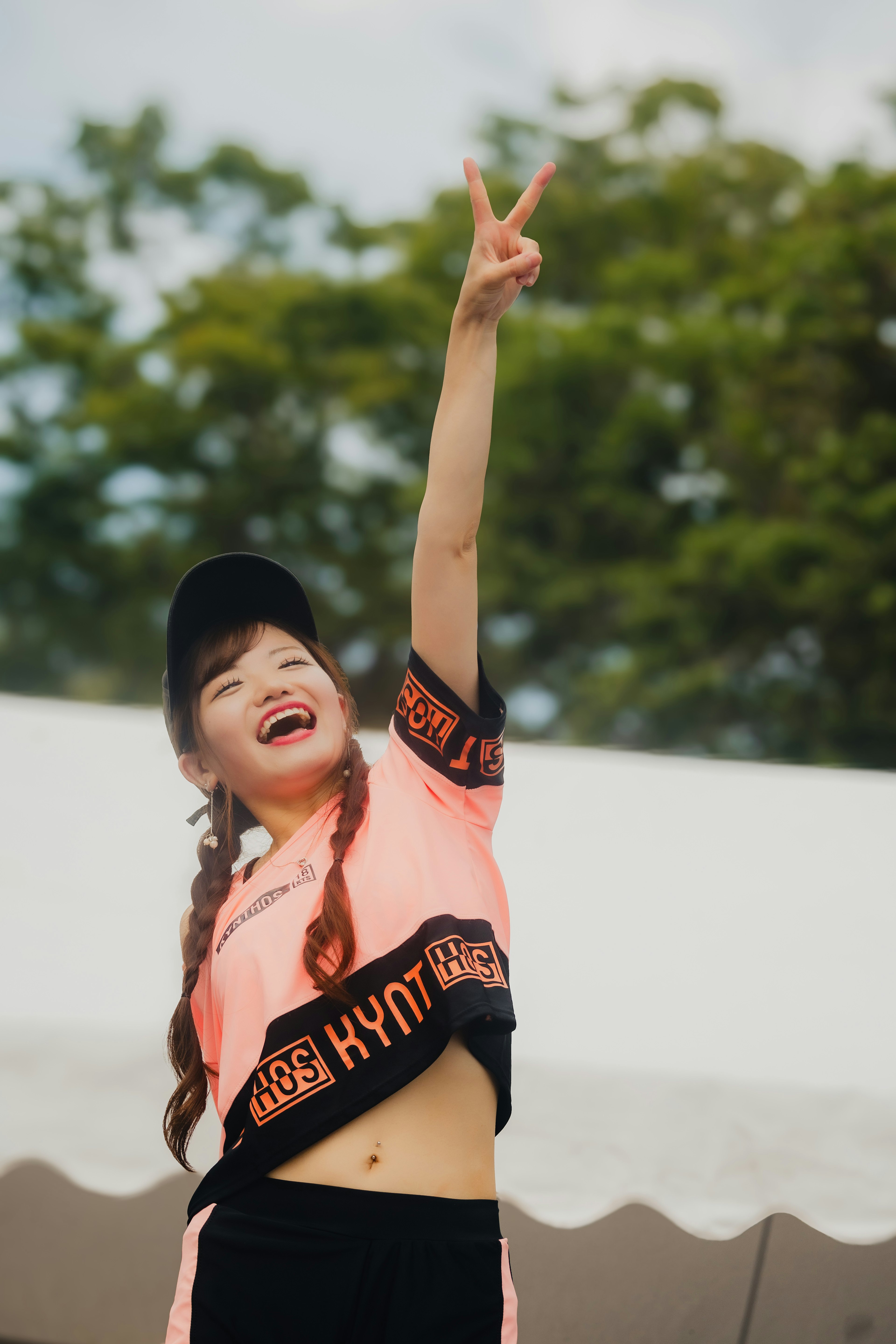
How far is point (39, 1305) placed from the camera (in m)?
Answer: 2.81

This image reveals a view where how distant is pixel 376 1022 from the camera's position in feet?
4.70

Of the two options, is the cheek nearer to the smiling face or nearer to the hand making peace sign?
the smiling face

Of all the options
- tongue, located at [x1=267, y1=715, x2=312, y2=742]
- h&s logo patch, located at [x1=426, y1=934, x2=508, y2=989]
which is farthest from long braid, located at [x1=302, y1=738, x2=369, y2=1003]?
tongue, located at [x1=267, y1=715, x2=312, y2=742]

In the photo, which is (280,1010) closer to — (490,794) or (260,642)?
(490,794)

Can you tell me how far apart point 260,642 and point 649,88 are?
14259 millimetres

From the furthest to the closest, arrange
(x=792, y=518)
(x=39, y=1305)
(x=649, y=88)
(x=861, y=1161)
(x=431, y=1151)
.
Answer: (x=649, y=88), (x=792, y=518), (x=39, y=1305), (x=861, y=1161), (x=431, y=1151)

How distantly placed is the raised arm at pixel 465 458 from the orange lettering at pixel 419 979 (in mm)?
379

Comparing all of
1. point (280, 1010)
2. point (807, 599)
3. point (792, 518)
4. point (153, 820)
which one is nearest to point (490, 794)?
point (280, 1010)

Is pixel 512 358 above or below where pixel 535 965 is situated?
above

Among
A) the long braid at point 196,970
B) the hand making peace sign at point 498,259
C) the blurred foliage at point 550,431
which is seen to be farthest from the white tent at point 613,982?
the blurred foliage at point 550,431

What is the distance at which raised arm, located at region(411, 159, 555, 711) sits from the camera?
1.55 meters

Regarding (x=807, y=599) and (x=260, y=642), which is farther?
(x=807, y=599)

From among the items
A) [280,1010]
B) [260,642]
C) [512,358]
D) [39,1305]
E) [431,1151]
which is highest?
[512,358]

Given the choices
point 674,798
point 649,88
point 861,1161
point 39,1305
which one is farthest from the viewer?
point 649,88
